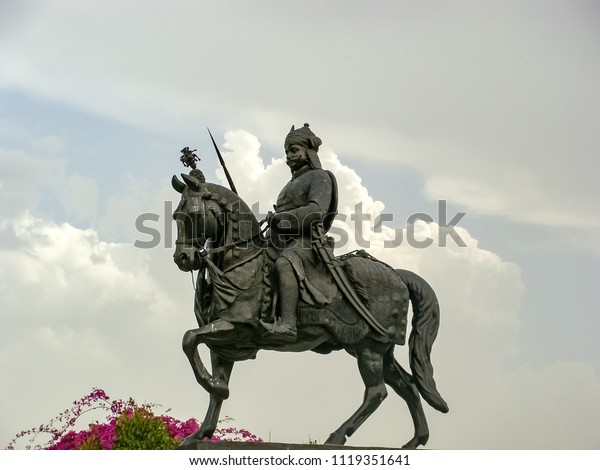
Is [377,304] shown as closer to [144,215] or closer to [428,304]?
[428,304]

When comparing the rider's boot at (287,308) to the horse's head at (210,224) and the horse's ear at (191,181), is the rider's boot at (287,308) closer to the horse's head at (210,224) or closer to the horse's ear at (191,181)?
the horse's head at (210,224)

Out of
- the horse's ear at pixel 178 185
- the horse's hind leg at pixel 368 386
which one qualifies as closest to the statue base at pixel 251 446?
the horse's hind leg at pixel 368 386

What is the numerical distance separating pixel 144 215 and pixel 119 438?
3.14 m

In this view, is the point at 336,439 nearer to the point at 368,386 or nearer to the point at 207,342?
the point at 368,386

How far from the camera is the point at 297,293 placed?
13.0 metres

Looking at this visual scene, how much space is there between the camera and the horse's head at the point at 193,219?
12.7 meters

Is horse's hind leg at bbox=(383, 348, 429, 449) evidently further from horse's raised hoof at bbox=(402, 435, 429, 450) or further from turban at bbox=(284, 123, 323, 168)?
turban at bbox=(284, 123, 323, 168)

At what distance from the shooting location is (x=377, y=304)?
44.3 ft

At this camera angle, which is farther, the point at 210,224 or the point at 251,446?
the point at 210,224

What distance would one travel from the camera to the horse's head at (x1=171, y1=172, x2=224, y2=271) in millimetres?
12734

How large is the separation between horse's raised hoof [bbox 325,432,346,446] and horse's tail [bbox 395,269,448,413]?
3.86ft

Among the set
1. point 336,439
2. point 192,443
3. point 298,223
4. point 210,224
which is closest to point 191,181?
point 210,224

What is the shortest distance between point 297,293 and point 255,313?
0.52m
